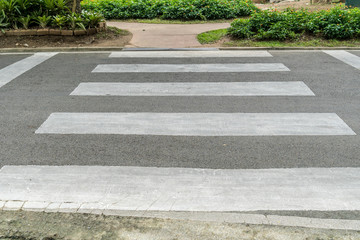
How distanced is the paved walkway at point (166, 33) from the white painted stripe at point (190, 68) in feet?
6.92

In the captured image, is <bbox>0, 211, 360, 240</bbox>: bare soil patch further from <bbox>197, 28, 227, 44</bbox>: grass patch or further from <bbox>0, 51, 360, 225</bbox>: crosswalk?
<bbox>197, 28, 227, 44</bbox>: grass patch

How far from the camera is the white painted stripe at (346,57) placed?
9.30m

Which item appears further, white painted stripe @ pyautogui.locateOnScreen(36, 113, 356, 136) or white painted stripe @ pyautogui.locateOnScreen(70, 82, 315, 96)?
white painted stripe @ pyautogui.locateOnScreen(70, 82, 315, 96)

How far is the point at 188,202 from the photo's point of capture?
154 inches

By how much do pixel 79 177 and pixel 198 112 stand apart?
2.60 meters

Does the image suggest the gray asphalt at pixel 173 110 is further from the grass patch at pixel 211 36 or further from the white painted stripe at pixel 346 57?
the grass patch at pixel 211 36

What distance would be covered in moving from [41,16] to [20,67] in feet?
12.0

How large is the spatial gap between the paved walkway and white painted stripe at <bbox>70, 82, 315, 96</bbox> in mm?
3740

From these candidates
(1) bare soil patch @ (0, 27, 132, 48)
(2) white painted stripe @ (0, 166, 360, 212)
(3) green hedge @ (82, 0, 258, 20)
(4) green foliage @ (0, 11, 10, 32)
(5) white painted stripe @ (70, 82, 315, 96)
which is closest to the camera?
(2) white painted stripe @ (0, 166, 360, 212)

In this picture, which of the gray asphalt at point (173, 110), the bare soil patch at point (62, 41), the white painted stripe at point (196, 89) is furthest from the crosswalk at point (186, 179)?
the bare soil patch at point (62, 41)

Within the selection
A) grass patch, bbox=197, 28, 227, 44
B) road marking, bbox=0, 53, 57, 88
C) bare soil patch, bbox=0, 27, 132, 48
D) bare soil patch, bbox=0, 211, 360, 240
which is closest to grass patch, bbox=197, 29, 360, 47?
grass patch, bbox=197, 28, 227, 44

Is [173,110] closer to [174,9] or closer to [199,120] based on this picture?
[199,120]

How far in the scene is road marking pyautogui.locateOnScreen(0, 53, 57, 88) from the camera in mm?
8469

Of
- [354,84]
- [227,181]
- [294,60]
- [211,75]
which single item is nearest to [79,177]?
[227,181]
